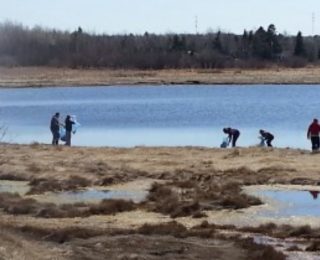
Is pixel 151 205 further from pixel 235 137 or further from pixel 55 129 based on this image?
pixel 55 129

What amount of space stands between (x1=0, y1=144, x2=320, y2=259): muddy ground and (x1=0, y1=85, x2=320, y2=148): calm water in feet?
23.6

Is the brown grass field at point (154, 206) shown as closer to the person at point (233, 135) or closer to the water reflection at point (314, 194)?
the water reflection at point (314, 194)

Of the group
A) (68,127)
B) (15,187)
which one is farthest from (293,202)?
(68,127)

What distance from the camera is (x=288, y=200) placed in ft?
79.8

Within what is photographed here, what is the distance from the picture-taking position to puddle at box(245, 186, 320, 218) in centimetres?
2236

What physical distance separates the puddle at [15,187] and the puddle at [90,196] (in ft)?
2.97

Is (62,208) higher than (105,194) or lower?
higher

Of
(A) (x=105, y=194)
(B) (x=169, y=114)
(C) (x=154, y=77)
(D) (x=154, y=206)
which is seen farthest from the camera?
(C) (x=154, y=77)

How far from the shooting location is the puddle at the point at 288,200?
73.4 ft

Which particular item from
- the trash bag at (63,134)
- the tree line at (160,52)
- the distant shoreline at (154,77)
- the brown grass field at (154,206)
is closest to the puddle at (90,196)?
the brown grass field at (154,206)

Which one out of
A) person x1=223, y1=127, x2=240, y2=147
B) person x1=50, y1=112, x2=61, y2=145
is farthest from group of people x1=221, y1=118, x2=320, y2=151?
person x1=50, y1=112, x2=61, y2=145

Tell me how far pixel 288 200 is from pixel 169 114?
1261 inches

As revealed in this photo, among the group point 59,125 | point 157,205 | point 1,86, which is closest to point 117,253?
point 157,205

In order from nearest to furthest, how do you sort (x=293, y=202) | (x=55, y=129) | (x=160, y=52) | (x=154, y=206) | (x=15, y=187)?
(x=154, y=206)
(x=293, y=202)
(x=15, y=187)
(x=55, y=129)
(x=160, y=52)
